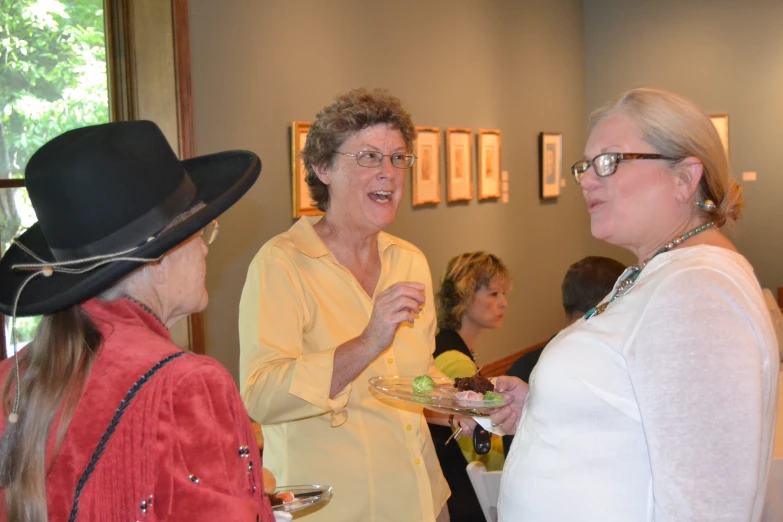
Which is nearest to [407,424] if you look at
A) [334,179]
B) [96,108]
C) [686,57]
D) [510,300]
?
[334,179]

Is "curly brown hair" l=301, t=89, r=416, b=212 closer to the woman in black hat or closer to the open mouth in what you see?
the open mouth

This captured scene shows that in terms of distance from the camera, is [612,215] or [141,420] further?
[612,215]

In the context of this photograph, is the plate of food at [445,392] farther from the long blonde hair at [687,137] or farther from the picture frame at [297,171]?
the picture frame at [297,171]

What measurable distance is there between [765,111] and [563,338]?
8.59 meters

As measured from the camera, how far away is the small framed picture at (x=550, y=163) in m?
8.37

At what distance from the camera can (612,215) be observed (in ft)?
5.39

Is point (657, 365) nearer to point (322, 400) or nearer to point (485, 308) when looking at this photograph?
point (322, 400)

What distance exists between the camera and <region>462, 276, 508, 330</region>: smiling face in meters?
3.69

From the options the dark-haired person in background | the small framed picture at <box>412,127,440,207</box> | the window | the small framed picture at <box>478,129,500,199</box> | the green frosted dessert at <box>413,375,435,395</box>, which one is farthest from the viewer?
the small framed picture at <box>478,129,500,199</box>

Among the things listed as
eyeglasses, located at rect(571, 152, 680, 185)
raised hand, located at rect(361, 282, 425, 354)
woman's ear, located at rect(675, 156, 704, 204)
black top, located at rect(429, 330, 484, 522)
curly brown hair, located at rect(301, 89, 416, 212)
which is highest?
curly brown hair, located at rect(301, 89, 416, 212)

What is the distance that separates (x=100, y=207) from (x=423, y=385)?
110 cm

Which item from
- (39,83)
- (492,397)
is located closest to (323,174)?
(492,397)

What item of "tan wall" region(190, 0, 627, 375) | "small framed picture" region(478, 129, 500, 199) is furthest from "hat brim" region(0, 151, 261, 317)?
"small framed picture" region(478, 129, 500, 199)

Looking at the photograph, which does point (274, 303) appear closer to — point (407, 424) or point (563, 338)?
point (407, 424)
